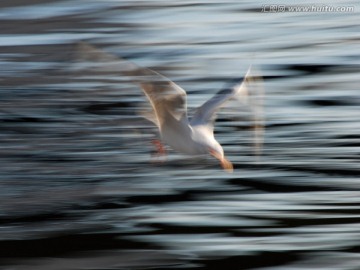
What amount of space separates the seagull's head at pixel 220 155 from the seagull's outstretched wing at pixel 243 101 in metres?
0.24

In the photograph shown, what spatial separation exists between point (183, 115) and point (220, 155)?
569 mm

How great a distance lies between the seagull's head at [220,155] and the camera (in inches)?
278

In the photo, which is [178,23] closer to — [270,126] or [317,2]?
[317,2]

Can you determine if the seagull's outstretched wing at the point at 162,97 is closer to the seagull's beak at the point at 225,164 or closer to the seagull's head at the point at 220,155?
the seagull's head at the point at 220,155

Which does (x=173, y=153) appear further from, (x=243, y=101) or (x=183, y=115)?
(x=243, y=101)

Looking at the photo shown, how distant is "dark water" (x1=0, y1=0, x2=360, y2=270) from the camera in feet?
18.9

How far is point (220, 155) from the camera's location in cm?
714

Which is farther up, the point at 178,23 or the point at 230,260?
the point at 178,23

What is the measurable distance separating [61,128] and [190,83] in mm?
1360

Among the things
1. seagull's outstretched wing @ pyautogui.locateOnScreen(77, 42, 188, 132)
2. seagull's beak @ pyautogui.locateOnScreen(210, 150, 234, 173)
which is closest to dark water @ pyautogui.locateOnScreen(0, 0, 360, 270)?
seagull's beak @ pyautogui.locateOnScreen(210, 150, 234, 173)

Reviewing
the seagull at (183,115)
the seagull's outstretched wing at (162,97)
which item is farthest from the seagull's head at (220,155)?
the seagull's outstretched wing at (162,97)

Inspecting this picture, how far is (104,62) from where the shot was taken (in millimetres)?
8875

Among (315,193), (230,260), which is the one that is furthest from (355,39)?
(230,260)

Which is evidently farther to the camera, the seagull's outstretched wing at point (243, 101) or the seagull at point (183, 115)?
the seagull's outstretched wing at point (243, 101)
